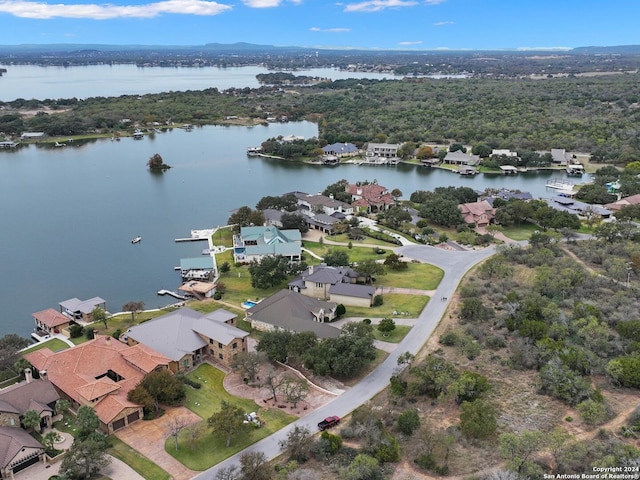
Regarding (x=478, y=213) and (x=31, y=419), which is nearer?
(x=31, y=419)

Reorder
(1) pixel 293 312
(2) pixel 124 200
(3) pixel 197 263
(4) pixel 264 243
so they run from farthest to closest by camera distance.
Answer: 1. (2) pixel 124 200
2. (4) pixel 264 243
3. (3) pixel 197 263
4. (1) pixel 293 312

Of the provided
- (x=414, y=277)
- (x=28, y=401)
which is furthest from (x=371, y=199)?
(x=28, y=401)

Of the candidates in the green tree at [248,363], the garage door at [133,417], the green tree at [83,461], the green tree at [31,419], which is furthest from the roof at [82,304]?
the green tree at [83,461]


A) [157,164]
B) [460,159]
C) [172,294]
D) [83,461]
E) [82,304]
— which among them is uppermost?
[157,164]

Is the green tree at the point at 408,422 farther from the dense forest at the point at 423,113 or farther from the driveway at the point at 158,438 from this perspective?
the dense forest at the point at 423,113

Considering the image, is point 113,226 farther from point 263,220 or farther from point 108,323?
point 108,323

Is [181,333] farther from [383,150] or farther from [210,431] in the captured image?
[383,150]

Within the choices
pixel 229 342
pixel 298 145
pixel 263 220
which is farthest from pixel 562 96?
pixel 229 342
